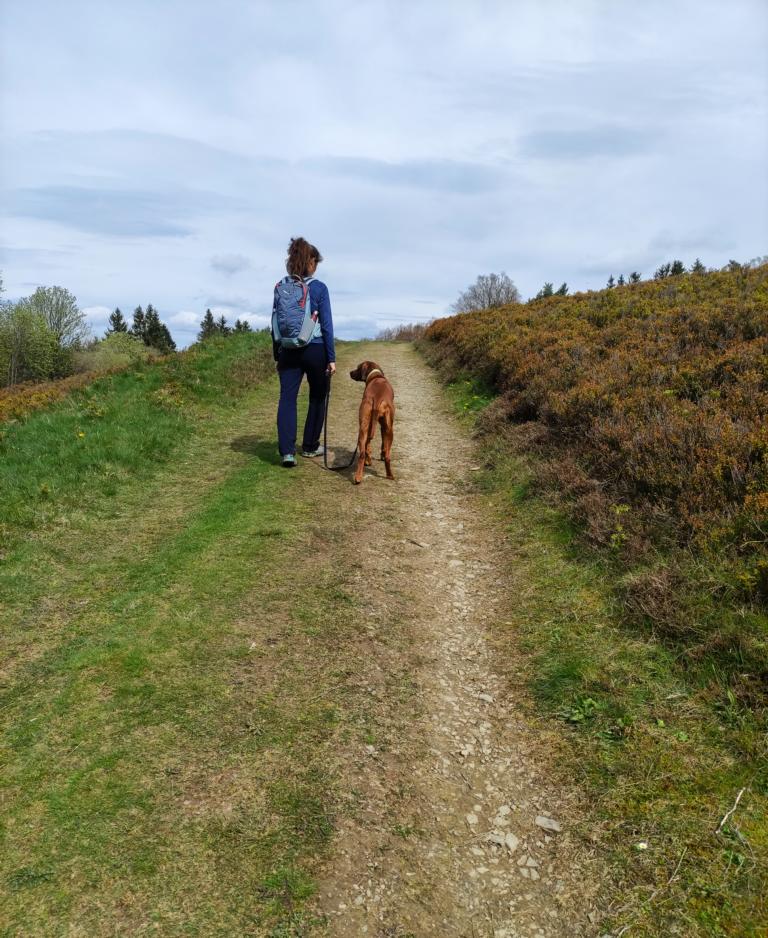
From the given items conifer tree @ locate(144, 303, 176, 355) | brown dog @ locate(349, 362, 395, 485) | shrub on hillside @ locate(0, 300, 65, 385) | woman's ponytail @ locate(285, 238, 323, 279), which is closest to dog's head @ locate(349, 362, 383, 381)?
brown dog @ locate(349, 362, 395, 485)

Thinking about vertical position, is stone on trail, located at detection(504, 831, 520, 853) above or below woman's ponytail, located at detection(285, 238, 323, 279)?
below

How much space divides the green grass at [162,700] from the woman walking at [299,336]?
107 centimetres

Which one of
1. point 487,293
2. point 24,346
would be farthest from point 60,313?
point 487,293

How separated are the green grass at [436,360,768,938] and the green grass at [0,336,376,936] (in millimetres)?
1599

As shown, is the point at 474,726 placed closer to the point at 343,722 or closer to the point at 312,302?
the point at 343,722

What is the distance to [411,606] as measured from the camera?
17.4ft

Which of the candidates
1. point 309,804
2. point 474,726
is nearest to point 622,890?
point 474,726

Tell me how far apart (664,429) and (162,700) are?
19.5 ft

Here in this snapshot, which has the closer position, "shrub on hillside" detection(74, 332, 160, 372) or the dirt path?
the dirt path

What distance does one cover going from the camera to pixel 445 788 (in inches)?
135

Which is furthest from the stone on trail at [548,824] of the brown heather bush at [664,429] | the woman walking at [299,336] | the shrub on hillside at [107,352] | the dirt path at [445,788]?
the shrub on hillside at [107,352]

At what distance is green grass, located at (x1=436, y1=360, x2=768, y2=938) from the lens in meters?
2.67

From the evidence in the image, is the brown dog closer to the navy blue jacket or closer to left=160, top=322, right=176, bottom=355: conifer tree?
the navy blue jacket

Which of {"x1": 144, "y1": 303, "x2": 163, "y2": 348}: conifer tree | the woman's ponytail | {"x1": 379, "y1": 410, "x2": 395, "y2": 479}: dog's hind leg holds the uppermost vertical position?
{"x1": 144, "y1": 303, "x2": 163, "y2": 348}: conifer tree
